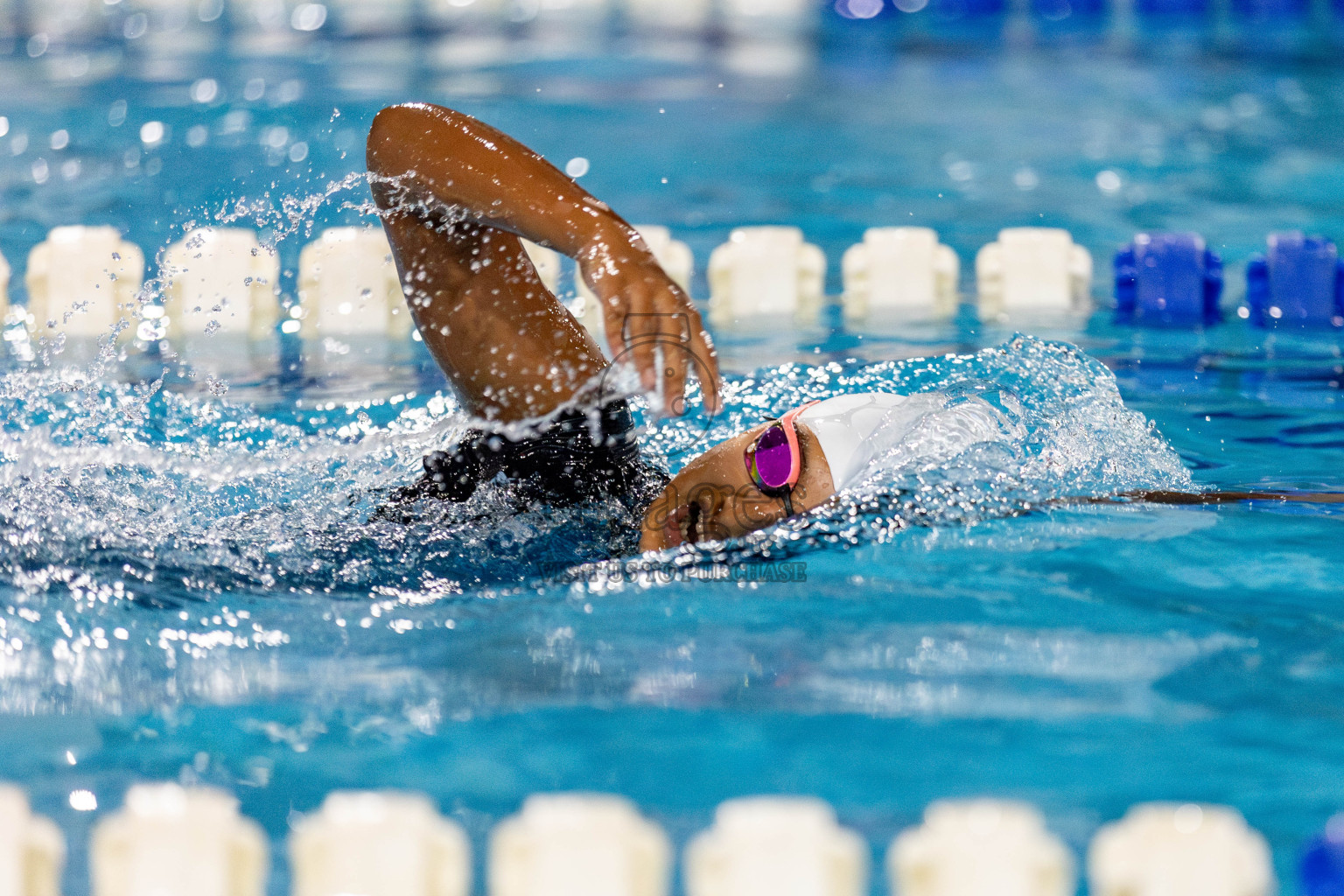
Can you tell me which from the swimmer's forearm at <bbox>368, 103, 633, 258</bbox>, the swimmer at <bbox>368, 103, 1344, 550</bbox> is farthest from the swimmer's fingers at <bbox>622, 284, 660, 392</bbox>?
the swimmer at <bbox>368, 103, 1344, 550</bbox>

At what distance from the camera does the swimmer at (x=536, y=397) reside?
2090 mm

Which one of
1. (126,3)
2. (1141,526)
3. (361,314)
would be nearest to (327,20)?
(126,3)

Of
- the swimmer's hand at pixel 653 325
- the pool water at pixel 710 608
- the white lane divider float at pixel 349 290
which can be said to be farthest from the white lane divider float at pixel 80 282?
the swimmer's hand at pixel 653 325

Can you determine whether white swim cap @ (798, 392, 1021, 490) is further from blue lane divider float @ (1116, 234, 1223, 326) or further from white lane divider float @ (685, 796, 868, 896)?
blue lane divider float @ (1116, 234, 1223, 326)

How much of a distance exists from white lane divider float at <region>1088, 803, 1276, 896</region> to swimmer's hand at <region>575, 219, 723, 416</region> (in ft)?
2.03

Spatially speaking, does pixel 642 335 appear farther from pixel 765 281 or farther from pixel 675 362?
pixel 765 281

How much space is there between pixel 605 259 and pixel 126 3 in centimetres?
822

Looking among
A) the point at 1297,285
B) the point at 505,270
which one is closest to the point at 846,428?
the point at 505,270

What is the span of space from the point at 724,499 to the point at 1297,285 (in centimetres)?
275

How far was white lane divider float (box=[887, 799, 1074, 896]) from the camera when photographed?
1.35m

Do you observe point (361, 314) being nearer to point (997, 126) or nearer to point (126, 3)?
point (997, 126)

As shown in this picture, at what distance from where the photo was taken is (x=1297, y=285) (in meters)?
4.29

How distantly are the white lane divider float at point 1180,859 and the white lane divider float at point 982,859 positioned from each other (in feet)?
0.17

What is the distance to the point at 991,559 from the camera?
2.36m
